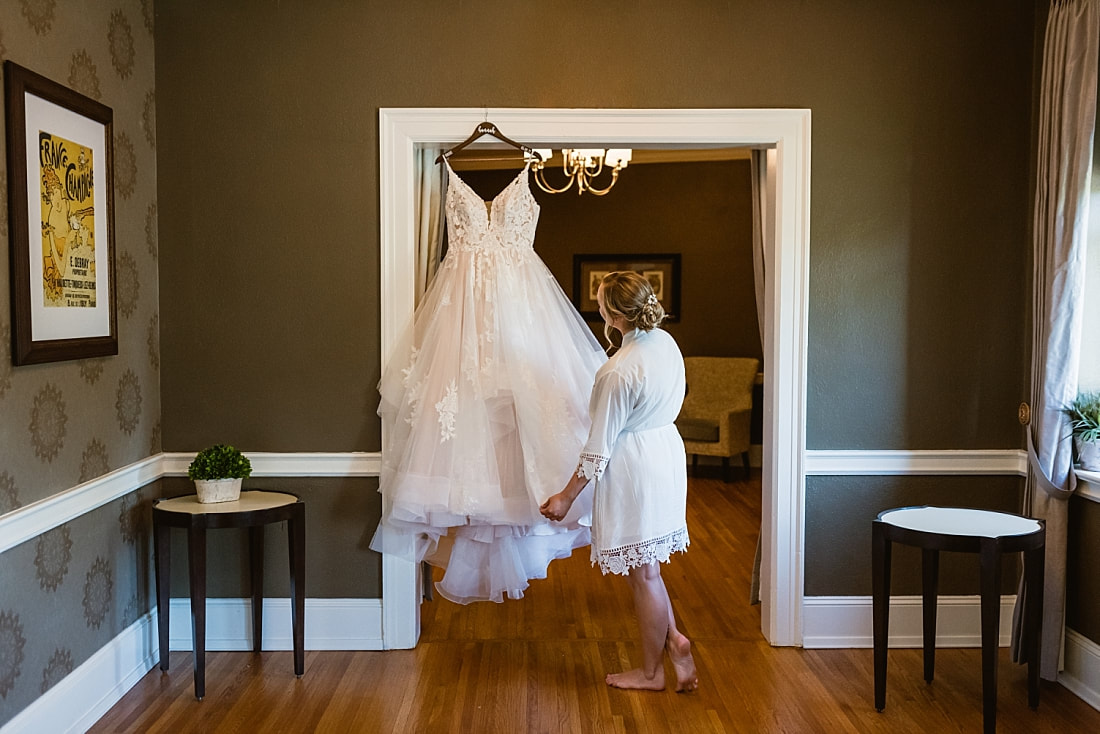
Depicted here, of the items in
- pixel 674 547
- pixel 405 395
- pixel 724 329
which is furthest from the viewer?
pixel 724 329

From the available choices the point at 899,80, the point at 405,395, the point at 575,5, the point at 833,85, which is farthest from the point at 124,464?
the point at 899,80

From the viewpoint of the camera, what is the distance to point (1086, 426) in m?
3.37

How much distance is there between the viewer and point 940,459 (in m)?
3.80

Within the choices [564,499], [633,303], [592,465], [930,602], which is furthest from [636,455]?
[930,602]

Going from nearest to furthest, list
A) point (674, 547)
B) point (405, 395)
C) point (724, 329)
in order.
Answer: point (674, 547)
point (405, 395)
point (724, 329)

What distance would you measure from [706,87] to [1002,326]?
1.49 metres

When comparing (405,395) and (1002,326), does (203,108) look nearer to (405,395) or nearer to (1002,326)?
(405,395)

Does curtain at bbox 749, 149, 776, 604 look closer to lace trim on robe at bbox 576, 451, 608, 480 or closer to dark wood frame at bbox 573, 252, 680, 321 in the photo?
lace trim on robe at bbox 576, 451, 608, 480

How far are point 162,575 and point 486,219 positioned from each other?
1.77 m

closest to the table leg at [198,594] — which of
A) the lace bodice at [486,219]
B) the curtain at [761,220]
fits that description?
the lace bodice at [486,219]

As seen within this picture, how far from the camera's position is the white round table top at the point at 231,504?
337 cm

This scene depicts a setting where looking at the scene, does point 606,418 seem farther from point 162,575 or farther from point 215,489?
point 162,575

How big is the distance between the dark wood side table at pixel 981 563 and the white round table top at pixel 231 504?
2103 mm

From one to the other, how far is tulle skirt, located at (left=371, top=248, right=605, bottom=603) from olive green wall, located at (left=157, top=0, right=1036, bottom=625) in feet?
0.85
